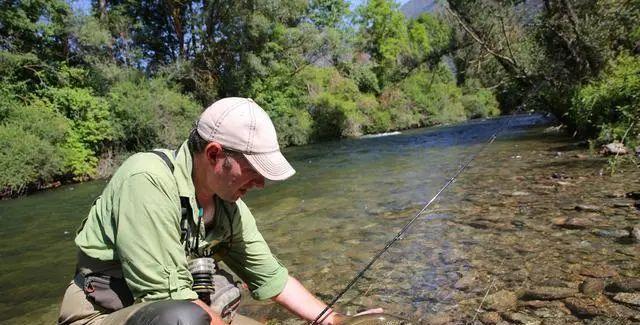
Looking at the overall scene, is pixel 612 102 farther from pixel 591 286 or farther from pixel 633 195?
pixel 591 286

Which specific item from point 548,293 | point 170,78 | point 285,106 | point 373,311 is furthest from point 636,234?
point 285,106

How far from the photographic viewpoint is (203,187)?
217 cm

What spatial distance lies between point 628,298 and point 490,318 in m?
0.91

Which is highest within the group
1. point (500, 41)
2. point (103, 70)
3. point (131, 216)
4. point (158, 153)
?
point (103, 70)

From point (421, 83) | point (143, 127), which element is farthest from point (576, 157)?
point (421, 83)

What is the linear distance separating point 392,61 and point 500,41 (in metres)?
29.9

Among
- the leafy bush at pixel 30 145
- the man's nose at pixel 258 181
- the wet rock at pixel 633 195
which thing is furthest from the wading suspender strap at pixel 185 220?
the leafy bush at pixel 30 145

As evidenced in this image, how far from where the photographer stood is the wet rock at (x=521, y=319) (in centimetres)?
290

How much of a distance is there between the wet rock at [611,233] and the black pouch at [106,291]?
416cm

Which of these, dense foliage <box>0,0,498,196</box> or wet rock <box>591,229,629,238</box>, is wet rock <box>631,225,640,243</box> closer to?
wet rock <box>591,229,629,238</box>

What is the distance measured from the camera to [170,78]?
1020 inches

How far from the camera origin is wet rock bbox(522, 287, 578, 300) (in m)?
3.20

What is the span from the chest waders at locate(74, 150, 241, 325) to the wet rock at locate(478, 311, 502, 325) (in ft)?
5.49

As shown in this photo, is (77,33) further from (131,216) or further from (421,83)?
(421,83)
